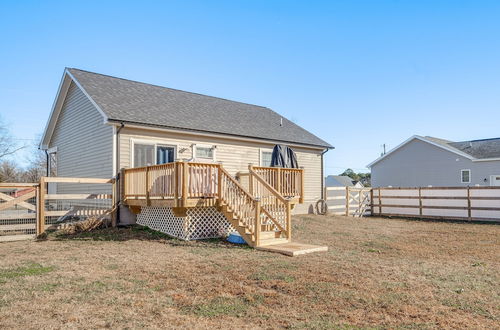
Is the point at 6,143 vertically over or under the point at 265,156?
over

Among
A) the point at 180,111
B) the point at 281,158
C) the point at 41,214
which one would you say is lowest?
the point at 41,214

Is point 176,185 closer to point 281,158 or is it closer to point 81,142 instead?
point 281,158

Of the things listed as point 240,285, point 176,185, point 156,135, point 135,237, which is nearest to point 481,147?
point 156,135

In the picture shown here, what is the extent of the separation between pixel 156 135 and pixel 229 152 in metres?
3.10

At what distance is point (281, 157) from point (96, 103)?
6.29 meters

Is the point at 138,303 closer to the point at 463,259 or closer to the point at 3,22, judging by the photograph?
the point at 463,259

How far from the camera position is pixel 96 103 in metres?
11.7

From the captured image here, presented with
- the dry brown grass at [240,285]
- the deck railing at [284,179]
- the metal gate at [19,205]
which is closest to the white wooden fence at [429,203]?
the deck railing at [284,179]

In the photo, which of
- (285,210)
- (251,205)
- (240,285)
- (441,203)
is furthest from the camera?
(441,203)

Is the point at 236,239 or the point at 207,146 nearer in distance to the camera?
the point at 236,239

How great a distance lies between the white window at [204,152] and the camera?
1312 centimetres

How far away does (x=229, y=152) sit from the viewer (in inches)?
555

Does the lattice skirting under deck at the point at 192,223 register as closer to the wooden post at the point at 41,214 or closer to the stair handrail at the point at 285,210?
the stair handrail at the point at 285,210

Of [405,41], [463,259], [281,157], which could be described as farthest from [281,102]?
[463,259]
